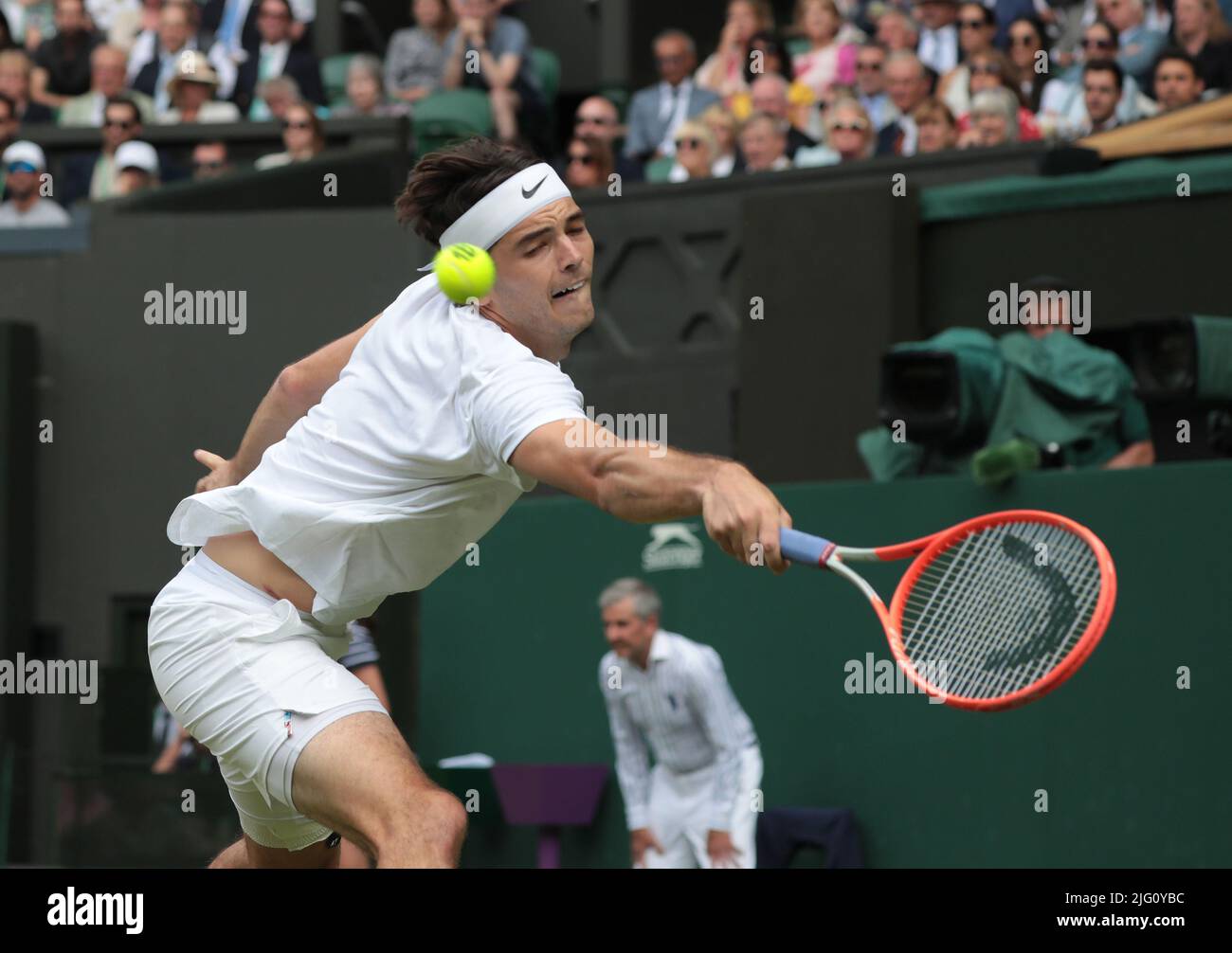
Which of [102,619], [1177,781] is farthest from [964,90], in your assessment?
[102,619]

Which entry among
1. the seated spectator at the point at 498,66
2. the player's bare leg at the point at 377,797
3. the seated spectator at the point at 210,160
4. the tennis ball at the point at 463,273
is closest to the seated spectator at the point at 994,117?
the seated spectator at the point at 498,66

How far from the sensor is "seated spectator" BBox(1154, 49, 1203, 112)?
964 cm

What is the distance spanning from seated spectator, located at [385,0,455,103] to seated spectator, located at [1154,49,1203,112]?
4.63 metres

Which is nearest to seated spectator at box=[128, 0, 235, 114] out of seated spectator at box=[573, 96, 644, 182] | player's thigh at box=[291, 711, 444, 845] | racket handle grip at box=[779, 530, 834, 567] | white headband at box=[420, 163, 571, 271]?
seated spectator at box=[573, 96, 644, 182]

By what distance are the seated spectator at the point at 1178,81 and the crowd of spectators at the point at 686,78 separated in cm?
1

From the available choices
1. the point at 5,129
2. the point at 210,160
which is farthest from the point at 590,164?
the point at 5,129

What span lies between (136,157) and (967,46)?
15.8 feet

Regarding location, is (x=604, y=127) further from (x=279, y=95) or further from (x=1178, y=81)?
(x=1178, y=81)

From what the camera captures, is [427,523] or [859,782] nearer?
[427,523]

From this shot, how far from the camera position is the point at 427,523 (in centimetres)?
446

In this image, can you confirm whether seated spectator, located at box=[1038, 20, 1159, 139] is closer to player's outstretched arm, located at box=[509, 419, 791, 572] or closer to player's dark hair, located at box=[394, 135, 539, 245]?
player's dark hair, located at box=[394, 135, 539, 245]

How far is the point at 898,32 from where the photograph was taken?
35.3 feet

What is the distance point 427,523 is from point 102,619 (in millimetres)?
7945
